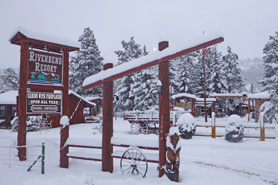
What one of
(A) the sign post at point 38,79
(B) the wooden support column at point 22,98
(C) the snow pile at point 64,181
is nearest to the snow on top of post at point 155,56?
(A) the sign post at point 38,79

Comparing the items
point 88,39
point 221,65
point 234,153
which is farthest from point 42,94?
point 221,65

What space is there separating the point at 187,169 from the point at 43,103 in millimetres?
5751

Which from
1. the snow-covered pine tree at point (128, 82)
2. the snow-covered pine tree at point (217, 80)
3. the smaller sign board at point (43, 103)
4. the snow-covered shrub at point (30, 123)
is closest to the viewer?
the smaller sign board at point (43, 103)

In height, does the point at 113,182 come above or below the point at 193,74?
below

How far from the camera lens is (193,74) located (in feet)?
130

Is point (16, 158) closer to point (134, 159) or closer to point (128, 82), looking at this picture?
point (134, 159)

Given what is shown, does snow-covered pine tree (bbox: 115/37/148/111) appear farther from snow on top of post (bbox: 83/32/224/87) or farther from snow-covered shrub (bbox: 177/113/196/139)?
snow on top of post (bbox: 83/32/224/87)

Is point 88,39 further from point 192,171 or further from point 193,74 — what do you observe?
point 192,171

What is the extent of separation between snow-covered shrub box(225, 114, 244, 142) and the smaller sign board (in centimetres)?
963

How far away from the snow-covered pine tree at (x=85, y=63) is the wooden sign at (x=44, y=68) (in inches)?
981

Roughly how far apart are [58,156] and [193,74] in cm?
3478

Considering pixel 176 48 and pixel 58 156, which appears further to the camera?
pixel 58 156

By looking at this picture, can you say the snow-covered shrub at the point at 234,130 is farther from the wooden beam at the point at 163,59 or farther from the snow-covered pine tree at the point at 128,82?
the snow-covered pine tree at the point at 128,82

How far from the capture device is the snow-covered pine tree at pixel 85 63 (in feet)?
108
